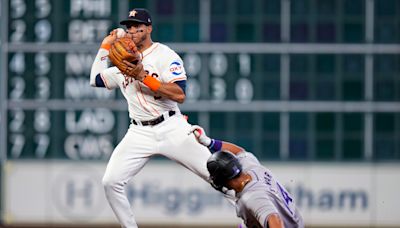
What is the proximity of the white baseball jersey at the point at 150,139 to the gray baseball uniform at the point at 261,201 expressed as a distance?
75.9 inches

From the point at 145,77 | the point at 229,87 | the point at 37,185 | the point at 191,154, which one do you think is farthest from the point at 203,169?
the point at 37,185

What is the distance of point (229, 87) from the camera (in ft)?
49.4

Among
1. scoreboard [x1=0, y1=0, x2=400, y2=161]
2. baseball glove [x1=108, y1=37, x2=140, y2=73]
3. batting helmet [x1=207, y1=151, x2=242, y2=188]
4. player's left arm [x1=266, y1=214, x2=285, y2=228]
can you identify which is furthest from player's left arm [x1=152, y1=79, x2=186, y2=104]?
scoreboard [x1=0, y1=0, x2=400, y2=161]

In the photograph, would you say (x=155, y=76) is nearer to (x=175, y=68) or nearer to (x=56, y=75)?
(x=175, y=68)

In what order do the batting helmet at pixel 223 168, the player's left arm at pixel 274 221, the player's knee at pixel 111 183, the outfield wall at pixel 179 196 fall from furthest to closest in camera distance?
the outfield wall at pixel 179 196, the player's knee at pixel 111 183, the batting helmet at pixel 223 168, the player's left arm at pixel 274 221

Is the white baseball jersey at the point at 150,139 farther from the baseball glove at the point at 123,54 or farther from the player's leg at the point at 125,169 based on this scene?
the baseball glove at the point at 123,54

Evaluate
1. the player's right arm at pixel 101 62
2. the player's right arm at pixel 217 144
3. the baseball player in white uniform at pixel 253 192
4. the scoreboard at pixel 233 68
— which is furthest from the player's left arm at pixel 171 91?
the scoreboard at pixel 233 68

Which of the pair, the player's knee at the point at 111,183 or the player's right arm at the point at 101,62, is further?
the player's right arm at the point at 101,62

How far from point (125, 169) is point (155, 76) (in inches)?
31.2

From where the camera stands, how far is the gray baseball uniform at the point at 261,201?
683 cm

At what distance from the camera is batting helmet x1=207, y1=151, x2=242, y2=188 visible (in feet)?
22.9

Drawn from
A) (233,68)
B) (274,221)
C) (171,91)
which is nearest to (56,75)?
(233,68)

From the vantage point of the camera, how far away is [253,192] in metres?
6.96

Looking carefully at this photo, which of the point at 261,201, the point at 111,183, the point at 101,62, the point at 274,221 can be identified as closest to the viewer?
the point at 274,221
